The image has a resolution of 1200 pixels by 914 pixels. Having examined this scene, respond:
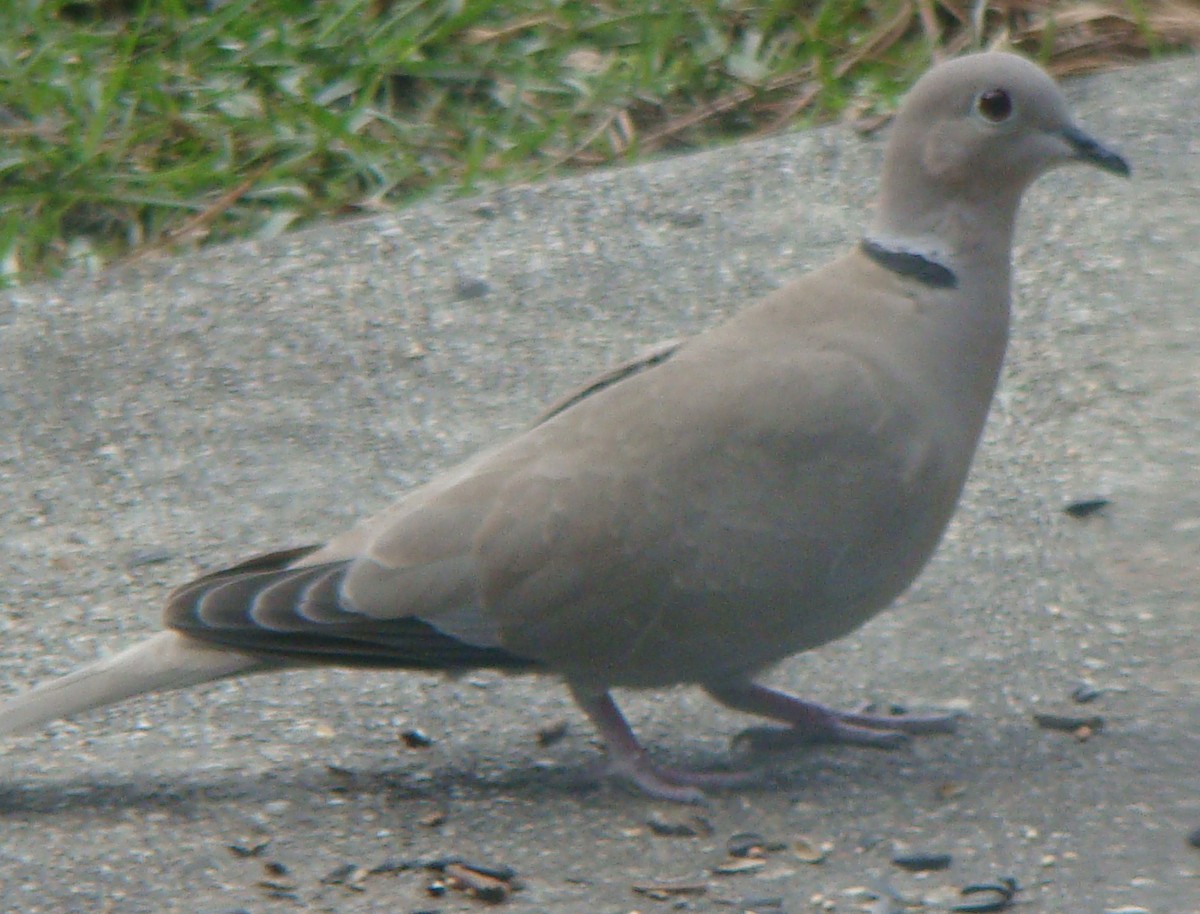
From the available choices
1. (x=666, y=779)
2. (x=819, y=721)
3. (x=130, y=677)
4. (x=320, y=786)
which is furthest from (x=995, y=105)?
(x=130, y=677)

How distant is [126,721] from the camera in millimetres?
3338

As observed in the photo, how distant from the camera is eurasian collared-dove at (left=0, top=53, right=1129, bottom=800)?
113 inches

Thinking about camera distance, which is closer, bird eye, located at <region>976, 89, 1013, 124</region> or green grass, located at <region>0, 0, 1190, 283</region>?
bird eye, located at <region>976, 89, 1013, 124</region>

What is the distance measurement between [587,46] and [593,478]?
2997 millimetres

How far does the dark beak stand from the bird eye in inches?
4.1

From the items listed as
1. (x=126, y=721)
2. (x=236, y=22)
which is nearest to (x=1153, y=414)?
(x=126, y=721)

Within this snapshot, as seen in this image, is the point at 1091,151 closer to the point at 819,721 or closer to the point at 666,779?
the point at 819,721

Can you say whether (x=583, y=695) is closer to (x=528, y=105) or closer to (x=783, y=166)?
(x=783, y=166)

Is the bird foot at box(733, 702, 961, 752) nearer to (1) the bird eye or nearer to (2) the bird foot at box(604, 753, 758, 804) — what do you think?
(2) the bird foot at box(604, 753, 758, 804)

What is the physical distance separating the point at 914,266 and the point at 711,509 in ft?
1.63

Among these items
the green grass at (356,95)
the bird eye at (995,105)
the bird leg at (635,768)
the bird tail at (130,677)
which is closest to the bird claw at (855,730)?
the bird leg at (635,768)

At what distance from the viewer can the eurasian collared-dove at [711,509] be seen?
9.41 ft

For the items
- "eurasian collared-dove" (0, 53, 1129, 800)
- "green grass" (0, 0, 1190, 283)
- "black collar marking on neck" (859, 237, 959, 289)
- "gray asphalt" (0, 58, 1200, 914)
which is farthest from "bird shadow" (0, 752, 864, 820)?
"green grass" (0, 0, 1190, 283)

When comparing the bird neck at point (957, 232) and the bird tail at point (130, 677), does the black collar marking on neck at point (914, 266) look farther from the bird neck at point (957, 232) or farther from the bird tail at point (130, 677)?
the bird tail at point (130, 677)
